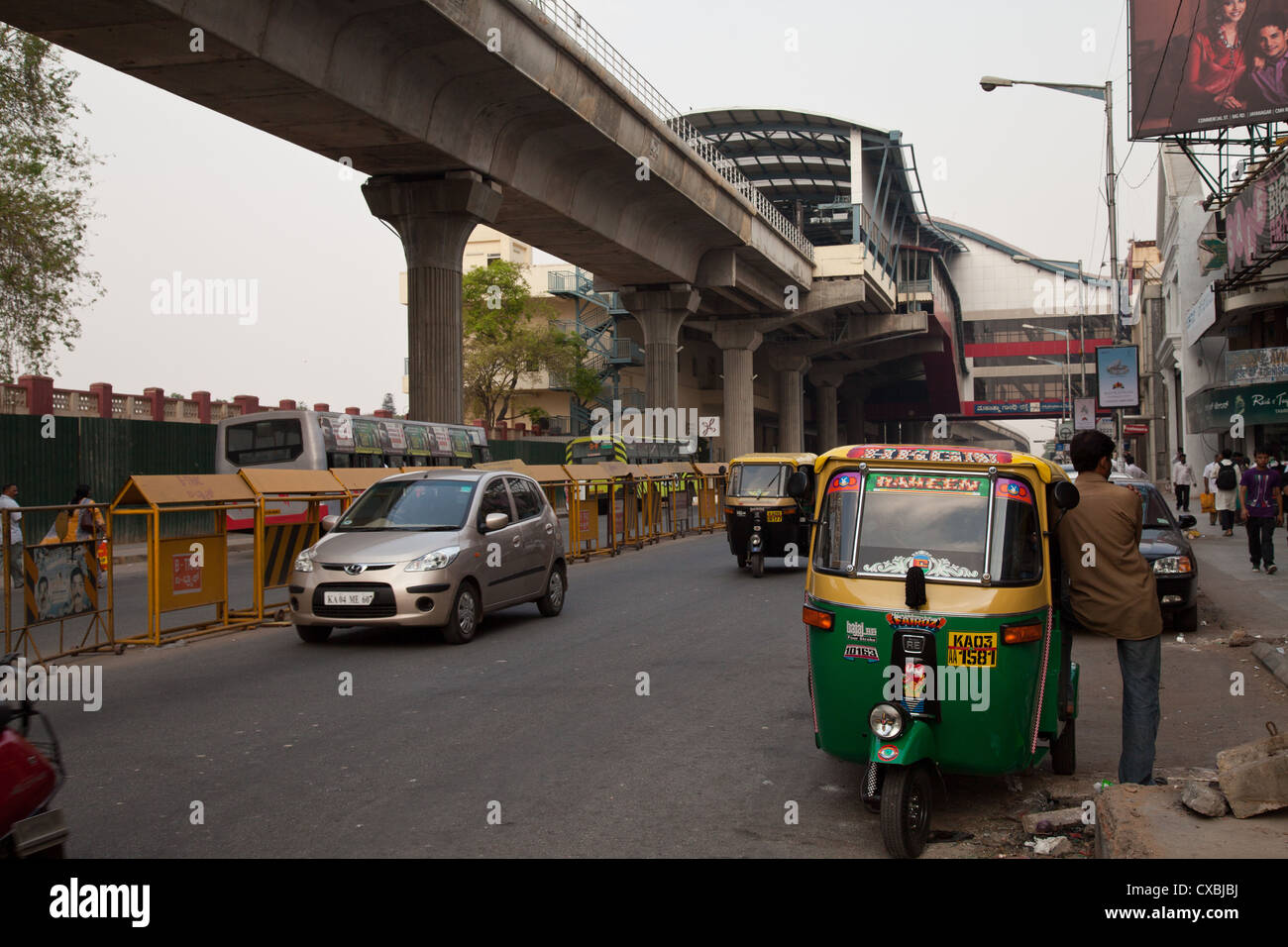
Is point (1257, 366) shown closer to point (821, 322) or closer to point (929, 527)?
point (929, 527)

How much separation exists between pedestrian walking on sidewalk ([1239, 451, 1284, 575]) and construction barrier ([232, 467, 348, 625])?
12932mm

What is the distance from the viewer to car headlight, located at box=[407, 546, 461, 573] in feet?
36.4

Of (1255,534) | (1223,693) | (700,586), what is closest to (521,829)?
(1223,693)

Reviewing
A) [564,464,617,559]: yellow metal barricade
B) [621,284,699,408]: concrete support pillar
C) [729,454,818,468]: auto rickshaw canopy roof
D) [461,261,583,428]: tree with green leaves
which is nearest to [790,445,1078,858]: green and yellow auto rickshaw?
[729,454,818,468]: auto rickshaw canopy roof

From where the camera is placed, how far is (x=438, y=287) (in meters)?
27.9

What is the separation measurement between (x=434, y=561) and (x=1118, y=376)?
18290mm

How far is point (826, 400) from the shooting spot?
80.0 m

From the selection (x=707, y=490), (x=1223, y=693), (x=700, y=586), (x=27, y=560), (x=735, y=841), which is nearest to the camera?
(x=735, y=841)

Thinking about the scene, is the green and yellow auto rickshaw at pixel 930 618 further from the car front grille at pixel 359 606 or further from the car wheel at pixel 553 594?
the car wheel at pixel 553 594

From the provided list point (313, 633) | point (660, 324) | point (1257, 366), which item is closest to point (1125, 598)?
point (313, 633)

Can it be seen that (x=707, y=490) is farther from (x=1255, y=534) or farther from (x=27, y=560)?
(x=27, y=560)

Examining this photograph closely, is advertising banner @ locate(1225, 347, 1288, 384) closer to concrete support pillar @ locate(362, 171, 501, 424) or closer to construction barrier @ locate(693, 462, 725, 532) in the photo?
construction barrier @ locate(693, 462, 725, 532)
